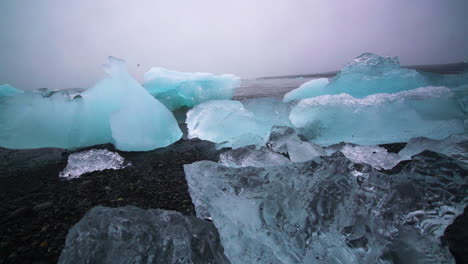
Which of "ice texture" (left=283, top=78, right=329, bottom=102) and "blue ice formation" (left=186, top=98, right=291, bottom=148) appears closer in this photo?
"blue ice formation" (left=186, top=98, right=291, bottom=148)

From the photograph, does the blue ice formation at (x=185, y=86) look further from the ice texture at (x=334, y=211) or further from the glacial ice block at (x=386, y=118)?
the ice texture at (x=334, y=211)

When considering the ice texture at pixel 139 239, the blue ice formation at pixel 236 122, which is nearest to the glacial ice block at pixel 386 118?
the blue ice formation at pixel 236 122

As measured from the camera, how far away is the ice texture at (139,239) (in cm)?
75

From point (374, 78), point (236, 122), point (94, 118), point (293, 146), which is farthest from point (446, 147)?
point (94, 118)

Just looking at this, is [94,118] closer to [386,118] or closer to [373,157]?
[373,157]

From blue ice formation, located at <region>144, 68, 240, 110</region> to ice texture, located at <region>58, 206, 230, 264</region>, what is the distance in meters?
5.22

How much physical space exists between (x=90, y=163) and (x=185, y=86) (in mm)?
4165

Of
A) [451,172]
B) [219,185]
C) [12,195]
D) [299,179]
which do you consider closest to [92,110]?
[12,195]

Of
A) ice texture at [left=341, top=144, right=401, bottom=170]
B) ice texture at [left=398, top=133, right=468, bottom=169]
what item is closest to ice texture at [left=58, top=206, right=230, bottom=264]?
ice texture at [left=341, top=144, right=401, bottom=170]

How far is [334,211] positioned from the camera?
994mm

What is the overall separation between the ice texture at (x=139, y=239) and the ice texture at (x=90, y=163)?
4.09 ft

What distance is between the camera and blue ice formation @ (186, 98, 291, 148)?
290cm

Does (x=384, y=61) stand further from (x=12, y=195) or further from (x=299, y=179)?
(x=12, y=195)

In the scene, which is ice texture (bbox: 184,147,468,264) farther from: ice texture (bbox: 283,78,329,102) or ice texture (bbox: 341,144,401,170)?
ice texture (bbox: 283,78,329,102)
